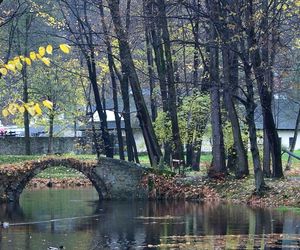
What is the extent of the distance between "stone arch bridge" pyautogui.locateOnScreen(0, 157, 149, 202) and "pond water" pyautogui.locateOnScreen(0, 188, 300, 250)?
148 centimetres

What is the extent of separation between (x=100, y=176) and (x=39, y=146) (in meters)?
26.7

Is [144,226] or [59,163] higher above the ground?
[59,163]

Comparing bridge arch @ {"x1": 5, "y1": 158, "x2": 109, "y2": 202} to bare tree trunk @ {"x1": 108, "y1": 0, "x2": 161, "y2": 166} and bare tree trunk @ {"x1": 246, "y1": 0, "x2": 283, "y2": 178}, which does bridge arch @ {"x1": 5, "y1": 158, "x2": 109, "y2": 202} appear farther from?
bare tree trunk @ {"x1": 246, "y1": 0, "x2": 283, "y2": 178}

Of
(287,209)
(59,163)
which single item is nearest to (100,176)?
(59,163)

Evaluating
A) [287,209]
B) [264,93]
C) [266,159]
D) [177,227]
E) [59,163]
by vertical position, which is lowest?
[177,227]

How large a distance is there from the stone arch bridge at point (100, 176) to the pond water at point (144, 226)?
1.48 m

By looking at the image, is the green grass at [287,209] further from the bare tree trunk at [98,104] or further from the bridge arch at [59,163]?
the bare tree trunk at [98,104]

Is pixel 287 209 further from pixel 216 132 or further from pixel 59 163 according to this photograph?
pixel 59 163

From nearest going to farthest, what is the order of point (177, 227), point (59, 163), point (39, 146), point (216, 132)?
point (177, 227)
point (216, 132)
point (59, 163)
point (39, 146)

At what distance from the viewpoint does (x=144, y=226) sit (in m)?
19.7

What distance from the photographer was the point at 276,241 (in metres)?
15.7

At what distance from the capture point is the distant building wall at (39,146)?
175 ft

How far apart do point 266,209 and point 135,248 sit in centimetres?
908

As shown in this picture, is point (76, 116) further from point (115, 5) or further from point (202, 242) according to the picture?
point (202, 242)
